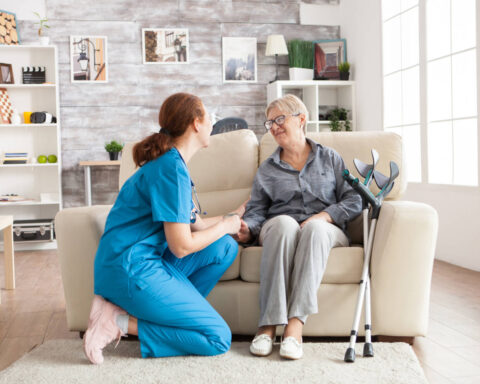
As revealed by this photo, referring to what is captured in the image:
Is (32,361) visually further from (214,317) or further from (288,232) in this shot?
(288,232)

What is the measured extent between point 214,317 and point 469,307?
1.51 metres

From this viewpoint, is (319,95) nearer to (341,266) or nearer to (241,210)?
(241,210)

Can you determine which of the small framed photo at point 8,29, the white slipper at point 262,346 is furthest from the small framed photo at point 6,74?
the white slipper at point 262,346

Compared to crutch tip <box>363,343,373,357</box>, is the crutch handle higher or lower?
higher

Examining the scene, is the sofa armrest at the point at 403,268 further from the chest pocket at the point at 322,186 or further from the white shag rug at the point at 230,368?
the chest pocket at the point at 322,186

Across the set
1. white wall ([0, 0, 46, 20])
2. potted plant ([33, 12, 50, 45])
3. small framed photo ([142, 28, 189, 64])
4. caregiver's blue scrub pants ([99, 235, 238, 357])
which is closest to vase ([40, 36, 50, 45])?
potted plant ([33, 12, 50, 45])

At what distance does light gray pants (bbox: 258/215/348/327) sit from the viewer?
2221 mm

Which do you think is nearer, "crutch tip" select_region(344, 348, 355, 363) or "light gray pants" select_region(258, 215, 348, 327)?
"crutch tip" select_region(344, 348, 355, 363)

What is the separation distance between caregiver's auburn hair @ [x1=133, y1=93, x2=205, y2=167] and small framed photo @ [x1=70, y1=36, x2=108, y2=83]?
3.98 metres

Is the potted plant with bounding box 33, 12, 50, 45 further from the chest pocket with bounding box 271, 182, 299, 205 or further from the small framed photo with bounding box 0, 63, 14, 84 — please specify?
the chest pocket with bounding box 271, 182, 299, 205

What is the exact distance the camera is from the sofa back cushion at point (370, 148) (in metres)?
2.85

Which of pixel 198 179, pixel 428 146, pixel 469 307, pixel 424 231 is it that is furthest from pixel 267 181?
pixel 428 146

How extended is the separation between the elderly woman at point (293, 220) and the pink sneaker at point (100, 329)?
1.79ft

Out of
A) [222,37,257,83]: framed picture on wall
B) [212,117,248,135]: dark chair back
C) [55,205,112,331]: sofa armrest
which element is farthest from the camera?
[222,37,257,83]: framed picture on wall
